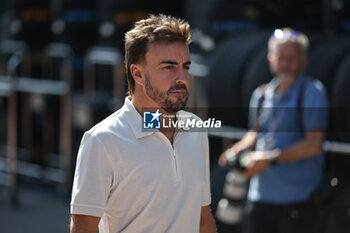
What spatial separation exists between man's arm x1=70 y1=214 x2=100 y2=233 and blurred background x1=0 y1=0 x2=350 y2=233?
2.03 meters

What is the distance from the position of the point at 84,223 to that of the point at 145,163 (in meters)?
0.23

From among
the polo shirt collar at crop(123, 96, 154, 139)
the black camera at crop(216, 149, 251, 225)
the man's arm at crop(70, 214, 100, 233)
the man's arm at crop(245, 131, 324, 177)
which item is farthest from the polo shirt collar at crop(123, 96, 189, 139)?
the black camera at crop(216, 149, 251, 225)

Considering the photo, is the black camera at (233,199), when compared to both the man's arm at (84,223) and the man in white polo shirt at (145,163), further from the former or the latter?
the man's arm at (84,223)

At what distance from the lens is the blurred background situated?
14.4 feet

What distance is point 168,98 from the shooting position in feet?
7.00

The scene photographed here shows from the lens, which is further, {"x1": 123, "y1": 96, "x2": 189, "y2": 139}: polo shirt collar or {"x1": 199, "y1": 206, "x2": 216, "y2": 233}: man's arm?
{"x1": 199, "y1": 206, "x2": 216, "y2": 233}: man's arm

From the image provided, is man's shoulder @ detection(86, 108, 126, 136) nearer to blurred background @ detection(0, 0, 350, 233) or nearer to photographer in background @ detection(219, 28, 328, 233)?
photographer in background @ detection(219, 28, 328, 233)

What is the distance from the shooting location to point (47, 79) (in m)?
8.09

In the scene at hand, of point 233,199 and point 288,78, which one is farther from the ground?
point 288,78

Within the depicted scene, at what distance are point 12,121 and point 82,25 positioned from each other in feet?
4.37

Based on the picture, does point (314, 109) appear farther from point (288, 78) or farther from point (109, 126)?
point (109, 126)

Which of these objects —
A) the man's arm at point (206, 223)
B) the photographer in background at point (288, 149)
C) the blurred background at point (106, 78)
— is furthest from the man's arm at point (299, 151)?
the man's arm at point (206, 223)

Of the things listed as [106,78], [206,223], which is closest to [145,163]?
[206,223]

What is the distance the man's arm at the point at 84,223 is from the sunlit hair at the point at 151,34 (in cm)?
47
